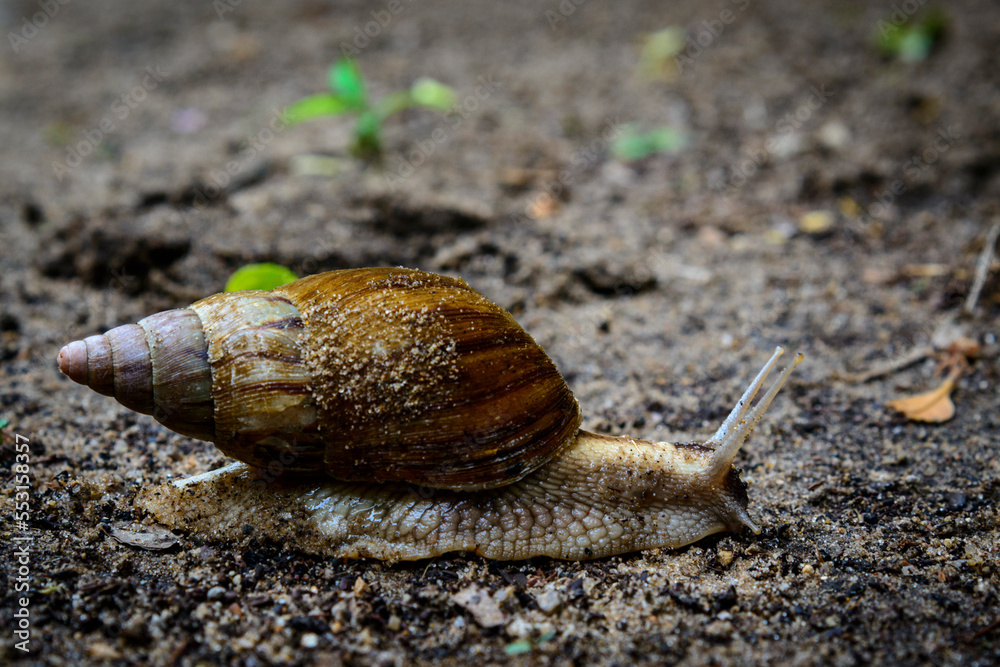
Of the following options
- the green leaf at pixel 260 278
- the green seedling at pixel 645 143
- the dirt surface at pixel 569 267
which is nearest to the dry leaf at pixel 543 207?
the dirt surface at pixel 569 267

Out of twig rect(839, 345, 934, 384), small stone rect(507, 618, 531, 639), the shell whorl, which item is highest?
the shell whorl

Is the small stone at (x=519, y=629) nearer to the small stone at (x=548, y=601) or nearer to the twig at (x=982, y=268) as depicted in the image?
the small stone at (x=548, y=601)

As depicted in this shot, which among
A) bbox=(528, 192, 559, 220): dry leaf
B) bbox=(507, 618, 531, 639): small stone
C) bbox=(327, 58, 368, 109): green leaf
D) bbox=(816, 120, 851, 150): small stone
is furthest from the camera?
bbox=(816, 120, 851, 150): small stone

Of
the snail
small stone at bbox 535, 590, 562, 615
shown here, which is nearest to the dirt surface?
small stone at bbox 535, 590, 562, 615

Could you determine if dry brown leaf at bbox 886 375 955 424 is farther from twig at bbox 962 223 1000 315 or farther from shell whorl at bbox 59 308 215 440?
shell whorl at bbox 59 308 215 440

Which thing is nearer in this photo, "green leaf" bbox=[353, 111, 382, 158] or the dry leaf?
the dry leaf

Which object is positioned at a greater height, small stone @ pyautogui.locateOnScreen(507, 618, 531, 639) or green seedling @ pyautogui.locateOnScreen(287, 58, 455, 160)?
green seedling @ pyautogui.locateOnScreen(287, 58, 455, 160)

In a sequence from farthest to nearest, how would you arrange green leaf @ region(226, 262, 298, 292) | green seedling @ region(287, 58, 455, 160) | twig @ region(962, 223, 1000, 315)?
green seedling @ region(287, 58, 455, 160) → twig @ region(962, 223, 1000, 315) → green leaf @ region(226, 262, 298, 292)
